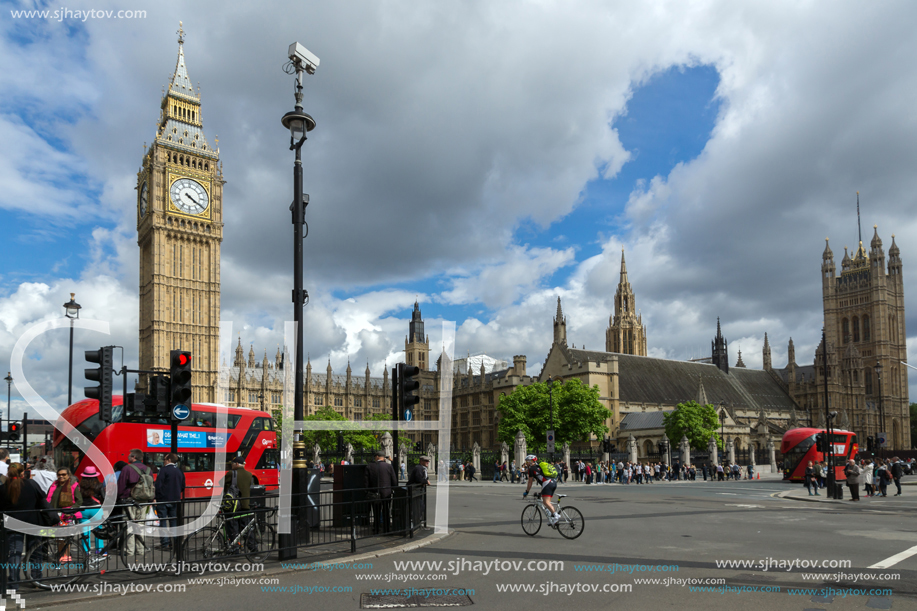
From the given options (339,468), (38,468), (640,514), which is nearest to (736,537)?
(640,514)

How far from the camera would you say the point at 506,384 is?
85000 mm

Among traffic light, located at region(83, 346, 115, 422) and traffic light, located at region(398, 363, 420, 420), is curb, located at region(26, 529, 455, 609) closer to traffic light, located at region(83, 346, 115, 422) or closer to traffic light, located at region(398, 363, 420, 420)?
traffic light, located at region(398, 363, 420, 420)

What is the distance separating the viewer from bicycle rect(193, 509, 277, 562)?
34.2ft

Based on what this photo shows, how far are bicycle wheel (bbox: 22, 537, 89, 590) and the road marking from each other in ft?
36.4

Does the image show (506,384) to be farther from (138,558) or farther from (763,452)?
(138,558)

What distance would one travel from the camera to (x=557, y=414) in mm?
62312

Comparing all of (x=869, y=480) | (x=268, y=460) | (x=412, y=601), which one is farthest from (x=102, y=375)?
(x=869, y=480)

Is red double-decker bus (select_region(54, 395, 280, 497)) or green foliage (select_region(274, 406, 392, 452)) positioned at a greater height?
red double-decker bus (select_region(54, 395, 280, 497))

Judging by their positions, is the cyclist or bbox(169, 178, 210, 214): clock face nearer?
the cyclist

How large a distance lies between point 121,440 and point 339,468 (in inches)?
416

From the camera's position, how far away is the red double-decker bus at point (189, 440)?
21484 millimetres

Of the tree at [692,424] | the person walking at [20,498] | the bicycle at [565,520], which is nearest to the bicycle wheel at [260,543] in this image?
the person walking at [20,498]

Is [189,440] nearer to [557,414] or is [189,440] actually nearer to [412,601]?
[412,601]

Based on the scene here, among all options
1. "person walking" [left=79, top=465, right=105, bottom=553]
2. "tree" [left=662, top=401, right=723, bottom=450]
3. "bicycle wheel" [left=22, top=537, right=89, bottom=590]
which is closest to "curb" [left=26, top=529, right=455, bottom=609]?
"bicycle wheel" [left=22, top=537, right=89, bottom=590]
